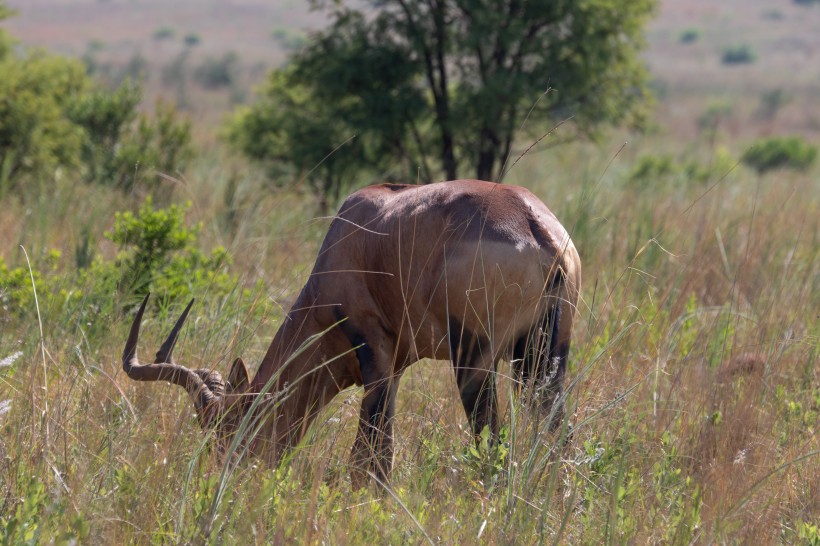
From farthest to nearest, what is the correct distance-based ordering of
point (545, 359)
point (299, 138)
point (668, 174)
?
point (668, 174), point (299, 138), point (545, 359)

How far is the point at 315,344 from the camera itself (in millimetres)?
5062

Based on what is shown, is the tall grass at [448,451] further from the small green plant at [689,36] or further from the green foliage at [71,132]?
the small green plant at [689,36]

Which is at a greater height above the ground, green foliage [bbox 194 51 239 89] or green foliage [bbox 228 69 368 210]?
green foliage [bbox 228 69 368 210]

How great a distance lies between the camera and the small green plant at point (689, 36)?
85.8m

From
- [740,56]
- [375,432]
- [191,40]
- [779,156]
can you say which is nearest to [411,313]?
[375,432]

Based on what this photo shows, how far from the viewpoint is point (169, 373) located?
4734mm

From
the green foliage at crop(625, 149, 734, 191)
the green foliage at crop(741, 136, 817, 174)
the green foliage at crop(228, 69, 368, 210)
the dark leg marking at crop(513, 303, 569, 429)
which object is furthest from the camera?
the green foliage at crop(741, 136, 817, 174)

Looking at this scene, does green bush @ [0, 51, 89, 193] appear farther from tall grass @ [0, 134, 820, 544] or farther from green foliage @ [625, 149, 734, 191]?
green foliage @ [625, 149, 734, 191]

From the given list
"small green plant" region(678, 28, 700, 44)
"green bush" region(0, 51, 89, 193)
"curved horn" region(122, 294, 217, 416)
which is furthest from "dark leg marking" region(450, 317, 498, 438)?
"small green plant" region(678, 28, 700, 44)

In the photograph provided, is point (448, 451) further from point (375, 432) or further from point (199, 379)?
point (199, 379)

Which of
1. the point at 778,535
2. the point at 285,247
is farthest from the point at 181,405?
the point at 285,247

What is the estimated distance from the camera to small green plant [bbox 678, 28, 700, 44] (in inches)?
3376

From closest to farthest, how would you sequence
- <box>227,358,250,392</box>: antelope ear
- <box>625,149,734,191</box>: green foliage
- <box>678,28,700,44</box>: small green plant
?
<box>227,358,250,392</box>: antelope ear
<box>625,149,734,191</box>: green foliage
<box>678,28,700,44</box>: small green plant

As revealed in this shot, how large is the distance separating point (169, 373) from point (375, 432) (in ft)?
3.09
